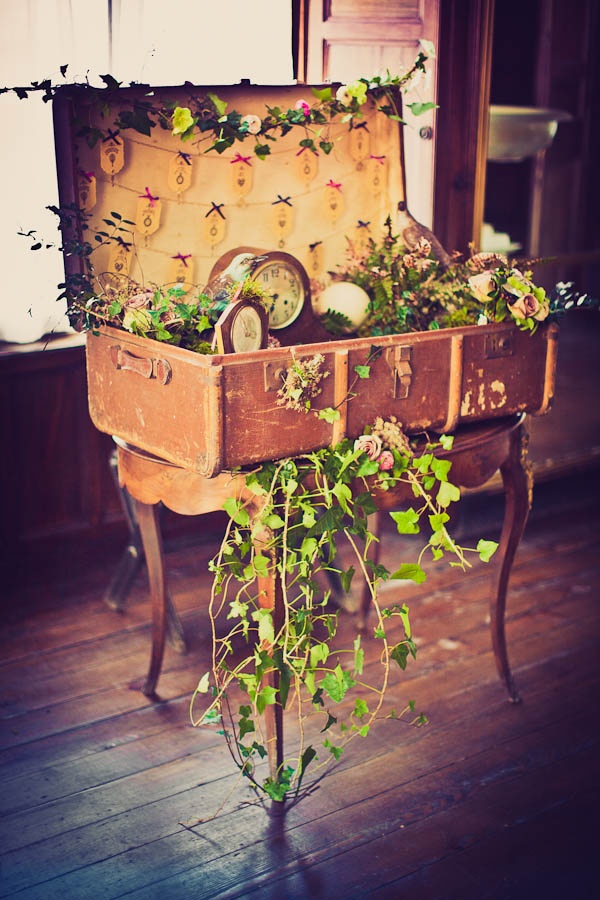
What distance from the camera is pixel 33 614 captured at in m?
2.93

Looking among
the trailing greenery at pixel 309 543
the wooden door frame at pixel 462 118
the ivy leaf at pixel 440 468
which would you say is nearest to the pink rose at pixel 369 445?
the trailing greenery at pixel 309 543

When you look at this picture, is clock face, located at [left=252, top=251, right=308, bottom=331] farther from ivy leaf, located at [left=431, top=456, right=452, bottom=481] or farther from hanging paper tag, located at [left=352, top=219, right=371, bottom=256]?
ivy leaf, located at [left=431, top=456, right=452, bottom=481]

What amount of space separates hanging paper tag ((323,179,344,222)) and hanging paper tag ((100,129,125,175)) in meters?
0.53

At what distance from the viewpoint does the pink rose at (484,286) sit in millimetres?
2064

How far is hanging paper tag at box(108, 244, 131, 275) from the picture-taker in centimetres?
206

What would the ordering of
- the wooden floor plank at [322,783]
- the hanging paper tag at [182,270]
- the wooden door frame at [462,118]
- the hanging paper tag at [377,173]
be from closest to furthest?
the wooden floor plank at [322,783] < the hanging paper tag at [182,270] < the hanging paper tag at [377,173] < the wooden door frame at [462,118]

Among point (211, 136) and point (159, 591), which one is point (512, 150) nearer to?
point (211, 136)

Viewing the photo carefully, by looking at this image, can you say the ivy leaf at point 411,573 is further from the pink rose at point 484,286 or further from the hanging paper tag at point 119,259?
the hanging paper tag at point 119,259

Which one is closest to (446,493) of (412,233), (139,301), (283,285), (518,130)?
(283,285)

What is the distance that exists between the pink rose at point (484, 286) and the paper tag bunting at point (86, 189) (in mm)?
811

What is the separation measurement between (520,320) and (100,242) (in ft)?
2.92

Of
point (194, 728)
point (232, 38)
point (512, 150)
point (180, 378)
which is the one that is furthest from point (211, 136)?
point (512, 150)

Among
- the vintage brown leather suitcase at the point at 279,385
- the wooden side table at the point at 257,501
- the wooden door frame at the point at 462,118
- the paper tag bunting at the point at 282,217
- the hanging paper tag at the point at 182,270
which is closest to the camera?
the vintage brown leather suitcase at the point at 279,385

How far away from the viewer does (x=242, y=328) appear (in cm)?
180
